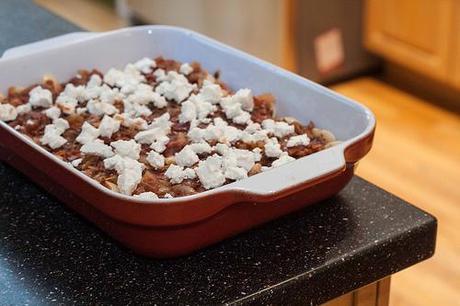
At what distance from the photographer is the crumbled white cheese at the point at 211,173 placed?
92cm

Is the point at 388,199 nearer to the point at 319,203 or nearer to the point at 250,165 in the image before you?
the point at 319,203

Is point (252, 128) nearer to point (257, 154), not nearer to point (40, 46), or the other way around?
point (257, 154)

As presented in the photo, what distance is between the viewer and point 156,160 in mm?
976

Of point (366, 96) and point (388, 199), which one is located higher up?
point (388, 199)

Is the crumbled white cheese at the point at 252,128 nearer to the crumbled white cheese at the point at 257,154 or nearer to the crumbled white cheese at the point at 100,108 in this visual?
the crumbled white cheese at the point at 257,154

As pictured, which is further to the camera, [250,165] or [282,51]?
[282,51]

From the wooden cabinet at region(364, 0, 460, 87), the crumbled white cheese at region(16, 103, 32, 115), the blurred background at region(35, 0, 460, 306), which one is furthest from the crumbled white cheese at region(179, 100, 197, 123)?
the wooden cabinet at region(364, 0, 460, 87)

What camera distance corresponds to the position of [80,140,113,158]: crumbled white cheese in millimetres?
989

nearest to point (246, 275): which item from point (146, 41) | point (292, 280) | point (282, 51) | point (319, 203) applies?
point (292, 280)

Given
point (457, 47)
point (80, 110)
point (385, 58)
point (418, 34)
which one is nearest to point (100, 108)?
point (80, 110)

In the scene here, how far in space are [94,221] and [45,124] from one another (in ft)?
0.70

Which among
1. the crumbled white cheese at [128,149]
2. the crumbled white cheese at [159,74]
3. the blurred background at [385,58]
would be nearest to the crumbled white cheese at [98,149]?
the crumbled white cheese at [128,149]

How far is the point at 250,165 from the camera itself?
954 mm

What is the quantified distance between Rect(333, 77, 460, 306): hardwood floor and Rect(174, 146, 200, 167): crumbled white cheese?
4.08 ft
